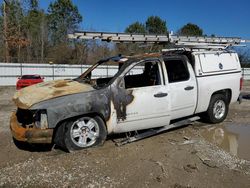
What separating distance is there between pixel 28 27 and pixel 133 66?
124 ft

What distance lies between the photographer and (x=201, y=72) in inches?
291

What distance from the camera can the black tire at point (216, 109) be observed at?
7947 mm

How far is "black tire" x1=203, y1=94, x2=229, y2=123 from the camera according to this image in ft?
26.1

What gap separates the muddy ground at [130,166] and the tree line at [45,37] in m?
30.8

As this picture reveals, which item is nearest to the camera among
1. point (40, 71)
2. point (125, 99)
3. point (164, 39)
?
point (125, 99)

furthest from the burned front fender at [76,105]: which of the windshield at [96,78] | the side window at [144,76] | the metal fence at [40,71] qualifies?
the metal fence at [40,71]

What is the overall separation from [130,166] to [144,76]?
299cm

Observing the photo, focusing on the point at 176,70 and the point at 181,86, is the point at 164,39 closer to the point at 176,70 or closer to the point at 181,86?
the point at 176,70

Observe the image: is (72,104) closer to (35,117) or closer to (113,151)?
(35,117)

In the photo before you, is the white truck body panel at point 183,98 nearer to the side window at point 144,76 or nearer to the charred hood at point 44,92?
the side window at point 144,76

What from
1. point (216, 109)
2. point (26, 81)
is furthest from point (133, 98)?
point (26, 81)

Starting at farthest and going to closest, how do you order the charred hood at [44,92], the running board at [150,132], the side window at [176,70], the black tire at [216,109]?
1. the black tire at [216,109]
2. the side window at [176,70]
3. the running board at [150,132]
4. the charred hood at [44,92]

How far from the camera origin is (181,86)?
684cm

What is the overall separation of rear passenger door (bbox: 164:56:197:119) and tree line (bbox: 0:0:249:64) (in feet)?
96.4
